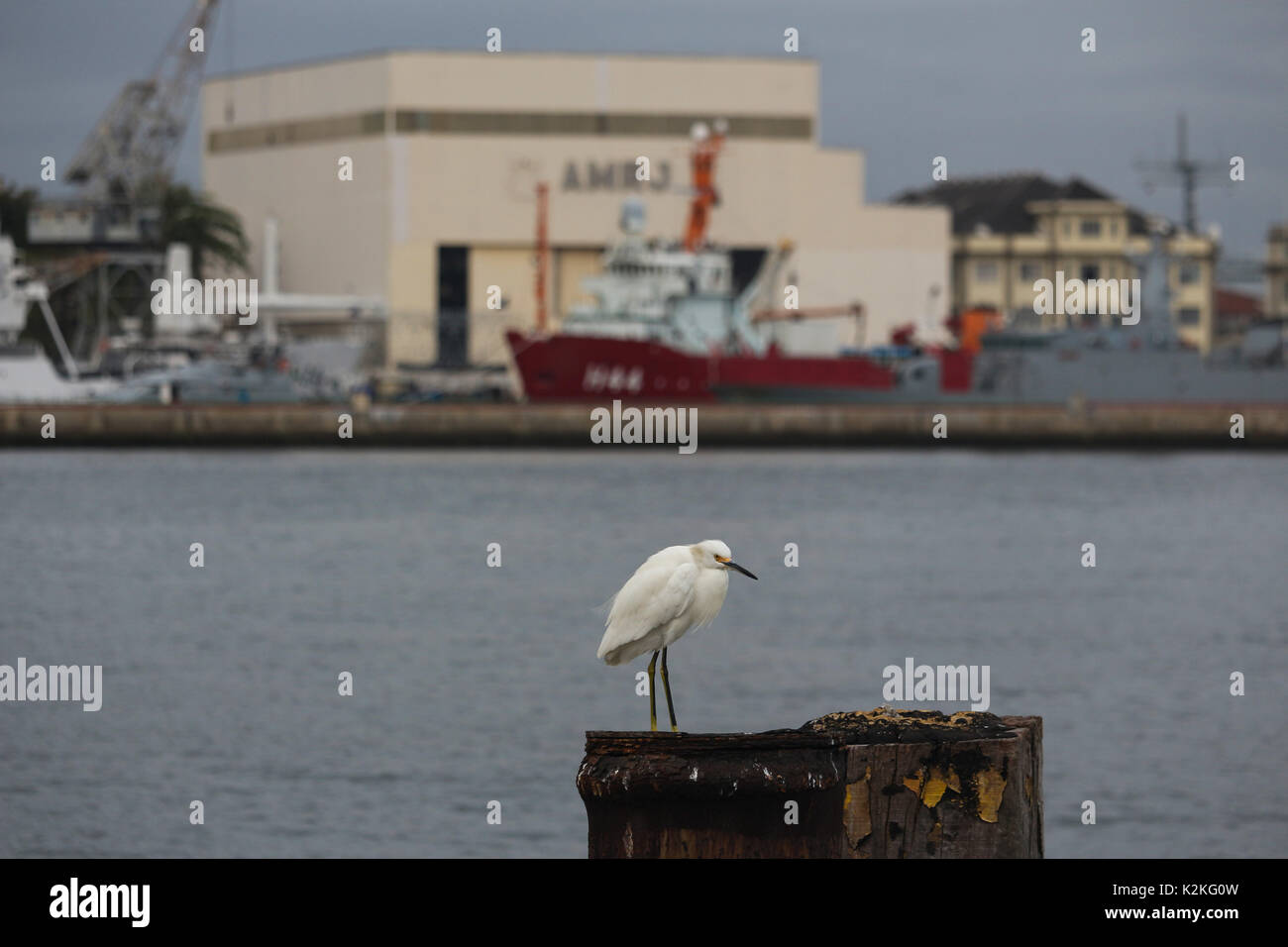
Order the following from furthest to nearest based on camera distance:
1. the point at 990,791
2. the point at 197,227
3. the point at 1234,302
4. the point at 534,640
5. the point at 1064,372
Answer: the point at 1234,302 → the point at 197,227 → the point at 1064,372 → the point at 534,640 → the point at 990,791

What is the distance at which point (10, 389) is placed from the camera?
86.1 meters

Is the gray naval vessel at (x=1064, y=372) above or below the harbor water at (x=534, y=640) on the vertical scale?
above

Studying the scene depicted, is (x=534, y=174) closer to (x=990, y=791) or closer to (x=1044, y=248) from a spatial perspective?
(x=1044, y=248)

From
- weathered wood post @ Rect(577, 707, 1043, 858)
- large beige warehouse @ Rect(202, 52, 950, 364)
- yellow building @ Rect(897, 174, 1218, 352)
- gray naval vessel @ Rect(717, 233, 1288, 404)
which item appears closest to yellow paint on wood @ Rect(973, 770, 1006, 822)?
weathered wood post @ Rect(577, 707, 1043, 858)

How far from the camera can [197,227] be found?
353 ft

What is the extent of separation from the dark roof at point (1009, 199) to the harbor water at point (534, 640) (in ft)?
215

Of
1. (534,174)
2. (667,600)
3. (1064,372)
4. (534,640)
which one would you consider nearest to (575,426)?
(1064,372)

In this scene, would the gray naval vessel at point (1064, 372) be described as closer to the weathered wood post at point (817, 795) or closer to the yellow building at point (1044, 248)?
the yellow building at point (1044, 248)

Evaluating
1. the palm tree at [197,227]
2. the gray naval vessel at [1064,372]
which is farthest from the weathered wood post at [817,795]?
the palm tree at [197,227]

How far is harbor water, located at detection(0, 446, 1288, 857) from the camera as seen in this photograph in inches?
842

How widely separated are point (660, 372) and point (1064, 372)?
56.0 feet

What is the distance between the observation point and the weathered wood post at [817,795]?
6082mm

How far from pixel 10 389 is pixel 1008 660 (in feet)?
207
